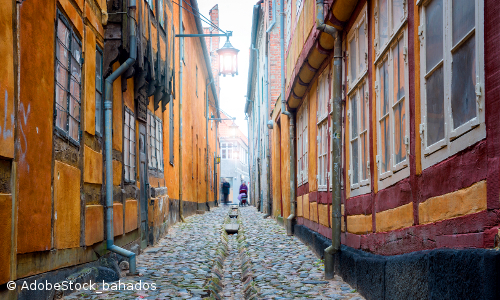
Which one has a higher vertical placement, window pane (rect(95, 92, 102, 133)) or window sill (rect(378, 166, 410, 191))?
window pane (rect(95, 92, 102, 133))

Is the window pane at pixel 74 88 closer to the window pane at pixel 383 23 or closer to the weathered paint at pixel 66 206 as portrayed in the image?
the weathered paint at pixel 66 206

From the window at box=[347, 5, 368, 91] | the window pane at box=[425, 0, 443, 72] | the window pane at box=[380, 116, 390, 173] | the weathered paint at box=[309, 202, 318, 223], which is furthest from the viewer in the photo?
the weathered paint at box=[309, 202, 318, 223]

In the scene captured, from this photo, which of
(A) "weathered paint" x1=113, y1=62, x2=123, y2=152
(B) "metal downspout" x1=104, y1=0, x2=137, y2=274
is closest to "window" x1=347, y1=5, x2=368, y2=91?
(B) "metal downspout" x1=104, y1=0, x2=137, y2=274


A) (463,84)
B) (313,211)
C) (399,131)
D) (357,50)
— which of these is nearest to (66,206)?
(399,131)

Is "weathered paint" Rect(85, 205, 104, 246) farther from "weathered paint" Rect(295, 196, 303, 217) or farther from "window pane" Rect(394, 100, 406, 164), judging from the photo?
"weathered paint" Rect(295, 196, 303, 217)

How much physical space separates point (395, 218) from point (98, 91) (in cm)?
407

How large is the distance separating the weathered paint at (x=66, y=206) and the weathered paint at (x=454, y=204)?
127 inches

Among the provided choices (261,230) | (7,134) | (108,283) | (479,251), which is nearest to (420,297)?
(479,251)

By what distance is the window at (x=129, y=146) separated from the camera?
812 centimetres

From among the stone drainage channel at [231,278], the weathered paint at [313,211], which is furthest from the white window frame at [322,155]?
the stone drainage channel at [231,278]

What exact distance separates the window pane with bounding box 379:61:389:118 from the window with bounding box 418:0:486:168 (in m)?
1.08

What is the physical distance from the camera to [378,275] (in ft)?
14.9

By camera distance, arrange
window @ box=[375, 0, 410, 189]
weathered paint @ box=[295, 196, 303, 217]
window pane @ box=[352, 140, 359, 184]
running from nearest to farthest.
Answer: window @ box=[375, 0, 410, 189] < window pane @ box=[352, 140, 359, 184] < weathered paint @ box=[295, 196, 303, 217]

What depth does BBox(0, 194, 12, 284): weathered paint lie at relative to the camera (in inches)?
143
